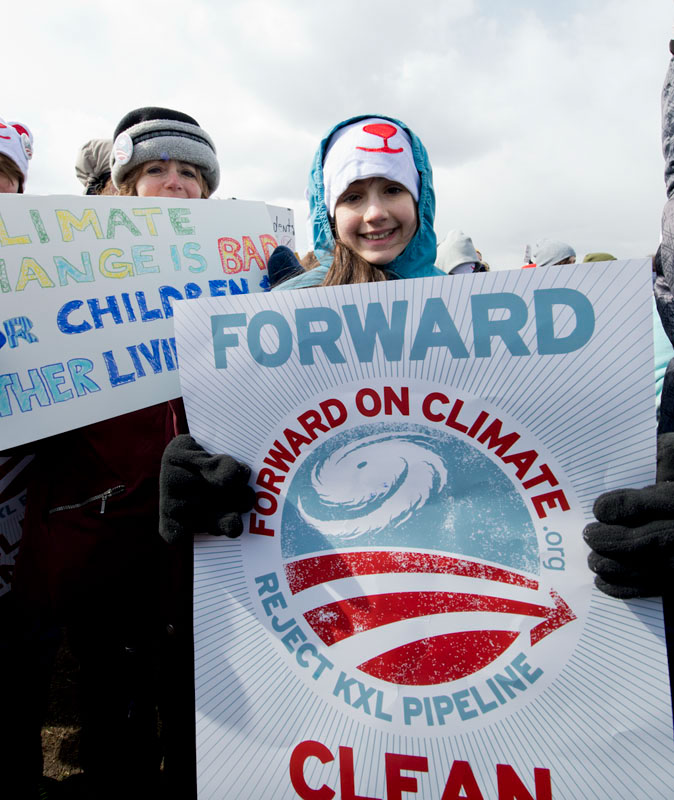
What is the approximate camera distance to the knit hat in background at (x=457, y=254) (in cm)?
613

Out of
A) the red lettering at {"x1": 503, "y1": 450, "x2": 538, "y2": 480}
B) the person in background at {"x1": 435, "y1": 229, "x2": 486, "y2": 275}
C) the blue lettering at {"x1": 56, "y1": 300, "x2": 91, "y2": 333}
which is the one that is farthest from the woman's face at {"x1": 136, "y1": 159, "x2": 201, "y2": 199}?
the person in background at {"x1": 435, "y1": 229, "x2": 486, "y2": 275}

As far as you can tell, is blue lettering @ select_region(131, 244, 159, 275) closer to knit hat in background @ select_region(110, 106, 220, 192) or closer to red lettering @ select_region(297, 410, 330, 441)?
knit hat in background @ select_region(110, 106, 220, 192)

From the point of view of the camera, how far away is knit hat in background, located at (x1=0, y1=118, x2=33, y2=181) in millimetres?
1803

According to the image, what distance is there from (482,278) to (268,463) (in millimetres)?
549

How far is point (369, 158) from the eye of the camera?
54.9 inches

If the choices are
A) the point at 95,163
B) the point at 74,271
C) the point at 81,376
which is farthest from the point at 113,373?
the point at 95,163

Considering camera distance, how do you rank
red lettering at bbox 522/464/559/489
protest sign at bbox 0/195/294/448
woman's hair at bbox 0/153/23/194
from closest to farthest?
red lettering at bbox 522/464/559/489 → protest sign at bbox 0/195/294/448 → woman's hair at bbox 0/153/23/194

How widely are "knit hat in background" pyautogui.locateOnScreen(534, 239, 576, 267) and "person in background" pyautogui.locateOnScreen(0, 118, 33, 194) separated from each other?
602cm

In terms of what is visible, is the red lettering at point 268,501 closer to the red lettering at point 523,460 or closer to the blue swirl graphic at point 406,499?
the blue swirl graphic at point 406,499

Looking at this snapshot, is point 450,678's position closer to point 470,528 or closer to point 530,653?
point 530,653

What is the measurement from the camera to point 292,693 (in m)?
1.03

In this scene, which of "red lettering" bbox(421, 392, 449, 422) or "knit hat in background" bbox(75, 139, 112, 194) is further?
"knit hat in background" bbox(75, 139, 112, 194)

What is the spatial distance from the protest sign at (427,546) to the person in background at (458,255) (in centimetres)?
530

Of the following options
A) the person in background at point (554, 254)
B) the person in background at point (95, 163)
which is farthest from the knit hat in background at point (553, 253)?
the person in background at point (95, 163)
